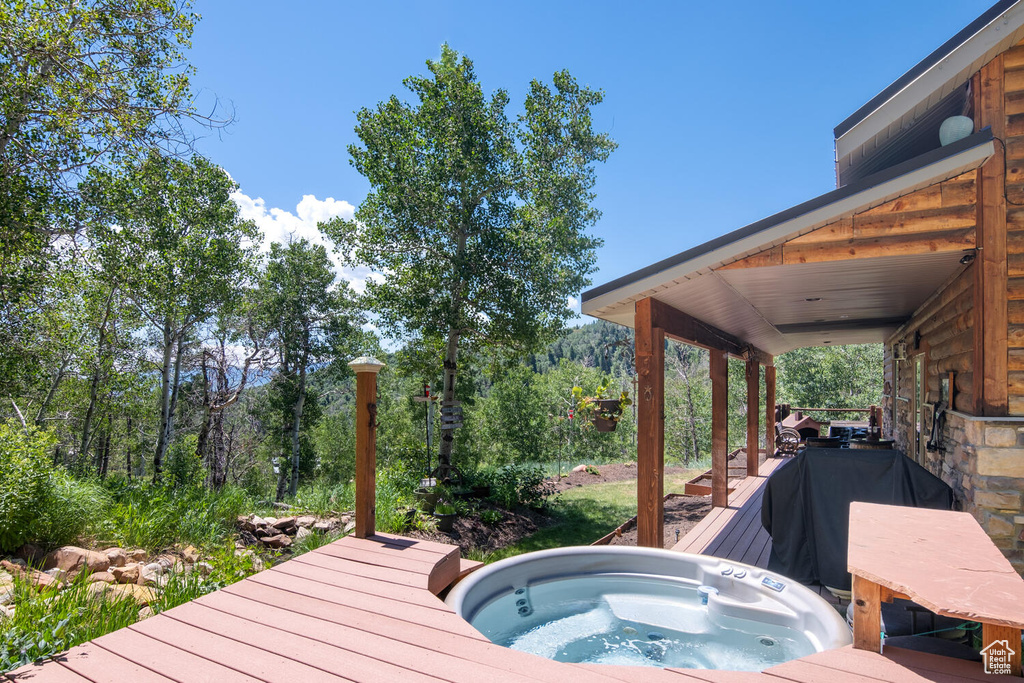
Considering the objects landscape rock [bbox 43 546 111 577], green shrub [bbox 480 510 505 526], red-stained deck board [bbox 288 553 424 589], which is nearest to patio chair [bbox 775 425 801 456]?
green shrub [bbox 480 510 505 526]

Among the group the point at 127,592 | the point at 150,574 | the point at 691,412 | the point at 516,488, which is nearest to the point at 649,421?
the point at 127,592

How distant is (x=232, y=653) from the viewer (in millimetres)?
2336

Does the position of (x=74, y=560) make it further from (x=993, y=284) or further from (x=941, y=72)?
(x=941, y=72)

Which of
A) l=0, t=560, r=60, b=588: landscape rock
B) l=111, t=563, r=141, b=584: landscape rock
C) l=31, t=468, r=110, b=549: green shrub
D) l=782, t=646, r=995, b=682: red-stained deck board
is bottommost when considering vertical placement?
l=111, t=563, r=141, b=584: landscape rock

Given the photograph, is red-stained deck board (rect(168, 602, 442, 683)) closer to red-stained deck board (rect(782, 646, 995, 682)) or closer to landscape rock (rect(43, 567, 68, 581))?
red-stained deck board (rect(782, 646, 995, 682))

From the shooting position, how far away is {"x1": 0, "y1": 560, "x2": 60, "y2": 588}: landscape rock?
3811 millimetres

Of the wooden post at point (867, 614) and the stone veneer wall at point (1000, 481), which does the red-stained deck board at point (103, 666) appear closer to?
the wooden post at point (867, 614)

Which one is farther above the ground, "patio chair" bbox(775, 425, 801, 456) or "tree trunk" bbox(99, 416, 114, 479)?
"patio chair" bbox(775, 425, 801, 456)

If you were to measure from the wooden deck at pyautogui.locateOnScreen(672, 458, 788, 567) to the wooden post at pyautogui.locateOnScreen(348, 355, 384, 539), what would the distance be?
297 cm

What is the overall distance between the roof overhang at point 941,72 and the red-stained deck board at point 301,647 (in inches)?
181

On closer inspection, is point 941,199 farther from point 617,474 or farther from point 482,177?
point 617,474

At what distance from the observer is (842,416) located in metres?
19.3

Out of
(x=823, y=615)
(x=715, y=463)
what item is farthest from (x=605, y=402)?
(x=823, y=615)

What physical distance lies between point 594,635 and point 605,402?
447 centimetres
